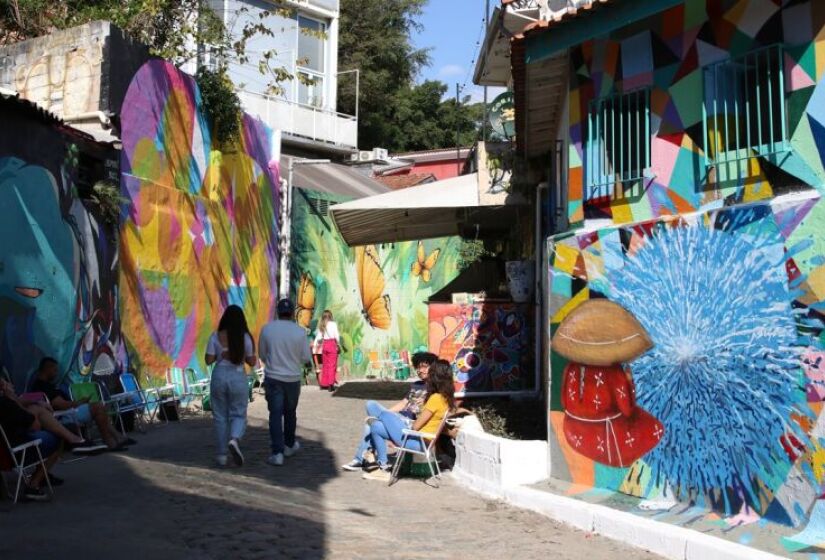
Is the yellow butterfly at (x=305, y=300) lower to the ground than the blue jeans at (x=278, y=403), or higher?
higher

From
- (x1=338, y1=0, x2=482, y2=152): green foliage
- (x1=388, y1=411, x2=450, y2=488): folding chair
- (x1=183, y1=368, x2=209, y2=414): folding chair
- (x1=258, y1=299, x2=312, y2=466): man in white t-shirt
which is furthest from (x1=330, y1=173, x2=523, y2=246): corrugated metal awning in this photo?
(x1=338, y1=0, x2=482, y2=152): green foliage

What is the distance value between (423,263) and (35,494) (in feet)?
60.2

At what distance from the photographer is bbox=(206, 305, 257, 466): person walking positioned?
9.05 m

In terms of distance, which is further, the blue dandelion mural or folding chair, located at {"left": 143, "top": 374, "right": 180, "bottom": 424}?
folding chair, located at {"left": 143, "top": 374, "right": 180, "bottom": 424}

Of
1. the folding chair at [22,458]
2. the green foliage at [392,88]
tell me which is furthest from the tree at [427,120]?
the folding chair at [22,458]

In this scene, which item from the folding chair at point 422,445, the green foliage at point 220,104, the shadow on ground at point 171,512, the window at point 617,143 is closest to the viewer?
the shadow on ground at point 171,512

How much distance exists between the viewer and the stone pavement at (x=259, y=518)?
587 centimetres

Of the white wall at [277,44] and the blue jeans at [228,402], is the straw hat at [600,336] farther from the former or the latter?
the white wall at [277,44]

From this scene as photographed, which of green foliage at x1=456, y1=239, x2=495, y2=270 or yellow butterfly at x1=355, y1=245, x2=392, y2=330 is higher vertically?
green foliage at x1=456, y1=239, x2=495, y2=270

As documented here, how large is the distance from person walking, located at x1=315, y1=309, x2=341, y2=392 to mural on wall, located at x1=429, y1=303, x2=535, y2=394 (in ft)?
22.1

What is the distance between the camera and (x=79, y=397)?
10641mm

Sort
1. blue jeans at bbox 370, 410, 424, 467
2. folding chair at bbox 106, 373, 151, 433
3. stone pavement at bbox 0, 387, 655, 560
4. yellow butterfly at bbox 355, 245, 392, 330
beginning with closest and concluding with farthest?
stone pavement at bbox 0, 387, 655, 560, blue jeans at bbox 370, 410, 424, 467, folding chair at bbox 106, 373, 151, 433, yellow butterfly at bbox 355, 245, 392, 330

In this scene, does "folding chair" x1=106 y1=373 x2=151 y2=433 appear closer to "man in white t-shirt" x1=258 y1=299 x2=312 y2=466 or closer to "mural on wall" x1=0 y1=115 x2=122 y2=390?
"mural on wall" x1=0 y1=115 x2=122 y2=390

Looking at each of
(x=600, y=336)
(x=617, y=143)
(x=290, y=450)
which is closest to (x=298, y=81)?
(x=290, y=450)
